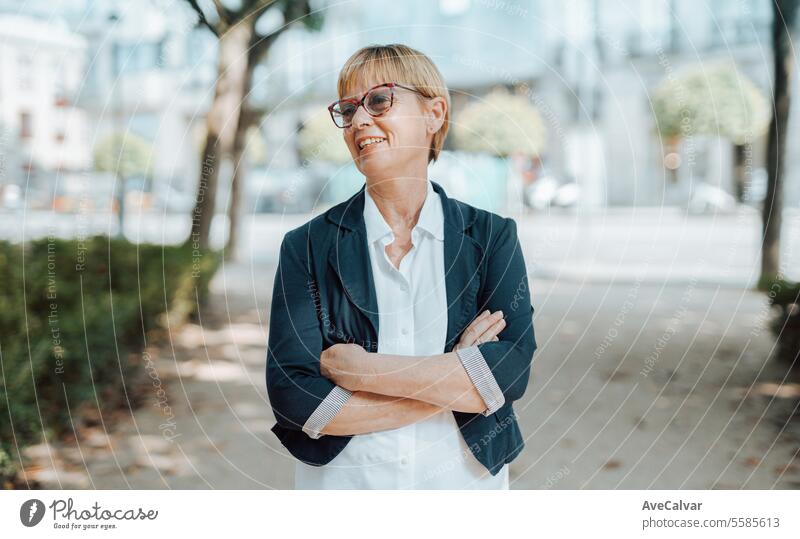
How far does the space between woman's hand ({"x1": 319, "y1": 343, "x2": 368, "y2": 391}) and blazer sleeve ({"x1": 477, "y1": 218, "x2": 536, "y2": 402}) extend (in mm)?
208

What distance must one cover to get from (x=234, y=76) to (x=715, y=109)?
65.5 inches

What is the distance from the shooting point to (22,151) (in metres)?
2.43

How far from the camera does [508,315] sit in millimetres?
1386

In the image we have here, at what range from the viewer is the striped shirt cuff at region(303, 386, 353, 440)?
53.3 inches

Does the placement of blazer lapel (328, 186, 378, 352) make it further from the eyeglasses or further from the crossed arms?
the eyeglasses

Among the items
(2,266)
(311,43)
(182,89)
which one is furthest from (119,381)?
(311,43)

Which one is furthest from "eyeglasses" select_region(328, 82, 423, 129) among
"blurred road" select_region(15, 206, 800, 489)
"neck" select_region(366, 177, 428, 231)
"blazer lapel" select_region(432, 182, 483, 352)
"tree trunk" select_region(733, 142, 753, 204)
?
"tree trunk" select_region(733, 142, 753, 204)

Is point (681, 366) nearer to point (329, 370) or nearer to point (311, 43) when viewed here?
point (311, 43)

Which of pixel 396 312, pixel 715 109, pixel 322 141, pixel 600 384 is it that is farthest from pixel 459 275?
pixel 600 384

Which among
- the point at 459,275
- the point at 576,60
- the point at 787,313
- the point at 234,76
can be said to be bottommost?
the point at 787,313

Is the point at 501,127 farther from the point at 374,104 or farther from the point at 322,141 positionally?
the point at 374,104

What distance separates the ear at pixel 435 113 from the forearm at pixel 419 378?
415mm

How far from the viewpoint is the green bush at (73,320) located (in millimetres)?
2199
